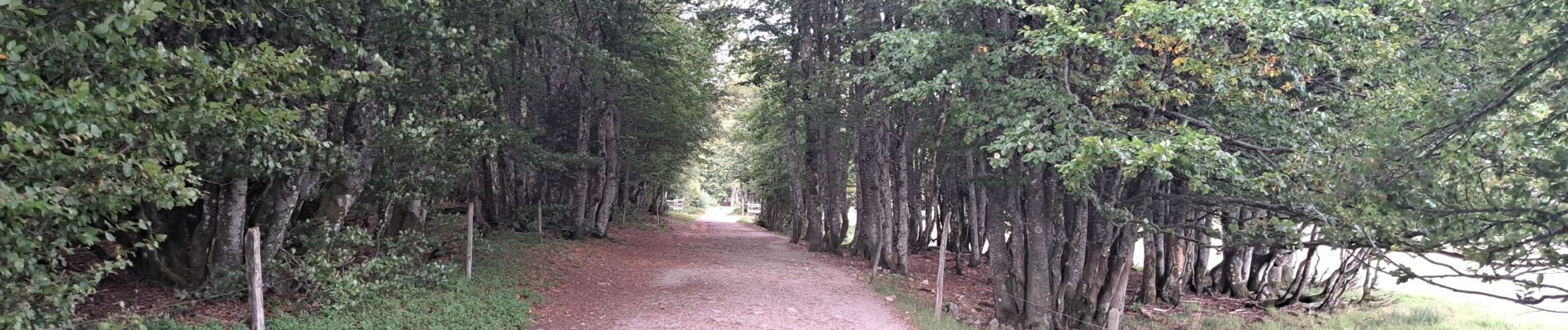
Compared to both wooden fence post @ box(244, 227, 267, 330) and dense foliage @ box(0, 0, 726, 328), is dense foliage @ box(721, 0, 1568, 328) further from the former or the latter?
wooden fence post @ box(244, 227, 267, 330)

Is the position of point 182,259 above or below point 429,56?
below

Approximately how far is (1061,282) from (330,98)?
9058 millimetres

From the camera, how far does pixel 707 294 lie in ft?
37.7

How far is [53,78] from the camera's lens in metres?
4.20

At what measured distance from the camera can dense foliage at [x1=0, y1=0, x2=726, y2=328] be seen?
3855 millimetres

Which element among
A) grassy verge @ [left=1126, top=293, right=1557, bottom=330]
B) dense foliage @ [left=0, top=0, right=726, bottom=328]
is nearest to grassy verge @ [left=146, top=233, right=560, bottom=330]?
dense foliage @ [left=0, top=0, right=726, bottom=328]

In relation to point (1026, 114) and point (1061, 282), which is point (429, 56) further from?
point (1061, 282)

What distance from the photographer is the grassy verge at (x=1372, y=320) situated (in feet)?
41.8

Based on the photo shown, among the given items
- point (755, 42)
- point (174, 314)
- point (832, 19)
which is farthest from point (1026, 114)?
point (755, 42)

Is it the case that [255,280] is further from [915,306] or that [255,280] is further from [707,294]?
[915,306]

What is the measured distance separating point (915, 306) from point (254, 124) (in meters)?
8.89

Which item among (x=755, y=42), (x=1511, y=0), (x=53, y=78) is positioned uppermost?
(x=755, y=42)

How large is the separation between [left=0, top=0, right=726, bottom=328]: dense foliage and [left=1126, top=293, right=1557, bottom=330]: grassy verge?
10.2m

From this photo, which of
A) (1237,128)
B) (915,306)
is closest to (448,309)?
(915,306)
